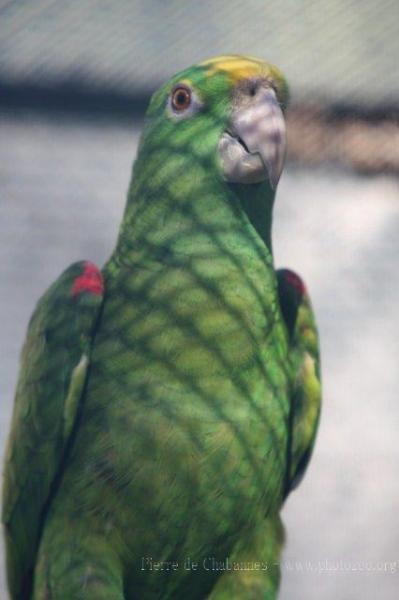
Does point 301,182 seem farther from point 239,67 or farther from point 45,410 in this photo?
point 45,410

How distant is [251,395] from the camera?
4.75 ft

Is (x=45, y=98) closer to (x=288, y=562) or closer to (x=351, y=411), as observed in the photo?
(x=351, y=411)

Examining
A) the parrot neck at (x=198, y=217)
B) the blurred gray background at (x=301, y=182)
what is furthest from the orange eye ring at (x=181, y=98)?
the blurred gray background at (x=301, y=182)

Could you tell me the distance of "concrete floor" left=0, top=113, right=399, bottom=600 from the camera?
1741mm

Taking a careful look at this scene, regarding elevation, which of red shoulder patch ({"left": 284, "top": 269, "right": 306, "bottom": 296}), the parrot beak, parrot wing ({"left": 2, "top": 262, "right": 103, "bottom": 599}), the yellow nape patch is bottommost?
parrot wing ({"left": 2, "top": 262, "right": 103, "bottom": 599})

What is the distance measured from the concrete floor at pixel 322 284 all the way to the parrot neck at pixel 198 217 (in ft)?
0.89

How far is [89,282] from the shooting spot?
58.5 inches

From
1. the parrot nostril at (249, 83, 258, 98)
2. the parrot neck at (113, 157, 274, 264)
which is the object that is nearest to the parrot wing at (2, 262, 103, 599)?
the parrot neck at (113, 157, 274, 264)

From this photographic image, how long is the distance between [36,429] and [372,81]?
1269mm

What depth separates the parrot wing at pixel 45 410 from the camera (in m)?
1.42

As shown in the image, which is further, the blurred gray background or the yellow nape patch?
the blurred gray background

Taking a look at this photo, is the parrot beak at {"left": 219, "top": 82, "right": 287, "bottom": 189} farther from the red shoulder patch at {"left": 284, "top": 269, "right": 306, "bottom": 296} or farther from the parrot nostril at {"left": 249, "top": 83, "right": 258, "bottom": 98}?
the red shoulder patch at {"left": 284, "top": 269, "right": 306, "bottom": 296}

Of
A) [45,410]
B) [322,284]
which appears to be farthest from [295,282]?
[45,410]

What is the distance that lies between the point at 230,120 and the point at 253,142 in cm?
6
